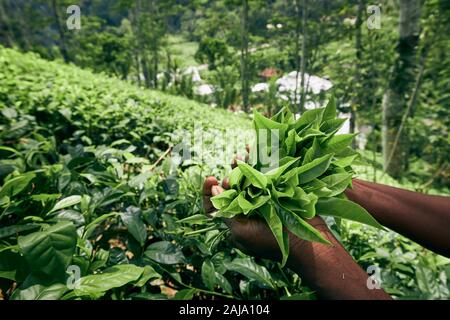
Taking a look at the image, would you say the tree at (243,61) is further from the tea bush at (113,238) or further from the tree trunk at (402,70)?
the tea bush at (113,238)

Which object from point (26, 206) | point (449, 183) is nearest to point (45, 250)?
point (26, 206)

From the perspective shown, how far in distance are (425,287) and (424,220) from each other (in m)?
0.27

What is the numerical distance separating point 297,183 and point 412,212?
515 mm

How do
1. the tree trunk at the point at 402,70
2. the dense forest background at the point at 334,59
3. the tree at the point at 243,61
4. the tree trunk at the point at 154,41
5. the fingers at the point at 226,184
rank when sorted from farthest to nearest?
1. the tree trunk at the point at 154,41
2. the tree at the point at 243,61
3. the dense forest background at the point at 334,59
4. the tree trunk at the point at 402,70
5. the fingers at the point at 226,184

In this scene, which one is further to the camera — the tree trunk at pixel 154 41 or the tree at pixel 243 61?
the tree trunk at pixel 154 41

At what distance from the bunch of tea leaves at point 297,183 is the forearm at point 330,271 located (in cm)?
5

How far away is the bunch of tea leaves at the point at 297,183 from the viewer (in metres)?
0.63

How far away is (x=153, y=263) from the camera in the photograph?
0.94 metres

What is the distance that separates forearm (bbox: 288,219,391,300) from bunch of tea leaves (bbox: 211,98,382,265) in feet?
0.17

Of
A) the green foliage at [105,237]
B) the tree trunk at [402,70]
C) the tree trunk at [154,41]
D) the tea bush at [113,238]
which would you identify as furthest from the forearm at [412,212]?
the tree trunk at [154,41]

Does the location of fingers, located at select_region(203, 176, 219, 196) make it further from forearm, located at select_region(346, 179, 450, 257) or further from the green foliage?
forearm, located at select_region(346, 179, 450, 257)

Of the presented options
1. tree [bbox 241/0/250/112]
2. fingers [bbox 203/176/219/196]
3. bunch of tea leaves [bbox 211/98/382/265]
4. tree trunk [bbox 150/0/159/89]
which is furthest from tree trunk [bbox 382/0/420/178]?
tree trunk [bbox 150/0/159/89]

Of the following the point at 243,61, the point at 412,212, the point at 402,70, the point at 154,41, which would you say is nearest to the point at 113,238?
the point at 412,212

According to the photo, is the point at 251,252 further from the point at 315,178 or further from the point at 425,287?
the point at 425,287
